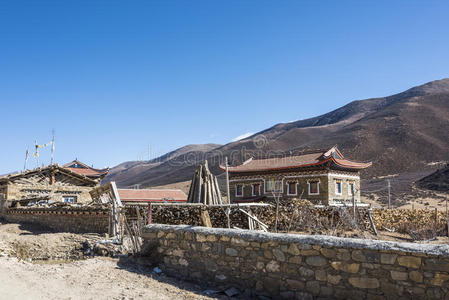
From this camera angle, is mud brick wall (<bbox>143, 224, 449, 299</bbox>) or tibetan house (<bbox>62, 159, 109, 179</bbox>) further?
tibetan house (<bbox>62, 159, 109, 179</bbox>)

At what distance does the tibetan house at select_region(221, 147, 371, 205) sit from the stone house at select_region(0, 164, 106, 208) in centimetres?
1322

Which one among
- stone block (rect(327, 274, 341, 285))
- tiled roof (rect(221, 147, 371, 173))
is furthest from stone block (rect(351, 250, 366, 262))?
tiled roof (rect(221, 147, 371, 173))

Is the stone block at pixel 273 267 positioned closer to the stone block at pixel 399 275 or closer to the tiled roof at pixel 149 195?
the stone block at pixel 399 275

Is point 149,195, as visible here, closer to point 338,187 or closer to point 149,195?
point 149,195

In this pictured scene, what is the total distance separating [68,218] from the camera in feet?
56.3

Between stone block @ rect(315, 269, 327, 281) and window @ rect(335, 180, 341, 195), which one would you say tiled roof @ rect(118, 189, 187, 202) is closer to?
window @ rect(335, 180, 341, 195)

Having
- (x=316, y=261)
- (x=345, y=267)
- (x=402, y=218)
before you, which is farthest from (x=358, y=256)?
(x=402, y=218)

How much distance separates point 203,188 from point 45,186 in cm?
1697

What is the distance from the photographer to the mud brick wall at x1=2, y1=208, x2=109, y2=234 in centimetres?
1509

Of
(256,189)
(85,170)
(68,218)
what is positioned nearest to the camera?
(68,218)

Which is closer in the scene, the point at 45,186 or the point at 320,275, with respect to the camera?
the point at 320,275

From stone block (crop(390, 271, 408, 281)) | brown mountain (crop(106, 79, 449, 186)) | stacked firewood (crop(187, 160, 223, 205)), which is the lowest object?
stone block (crop(390, 271, 408, 281))

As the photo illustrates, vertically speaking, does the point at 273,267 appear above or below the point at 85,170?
below

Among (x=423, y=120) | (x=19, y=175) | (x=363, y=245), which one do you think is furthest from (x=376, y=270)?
(x=423, y=120)
